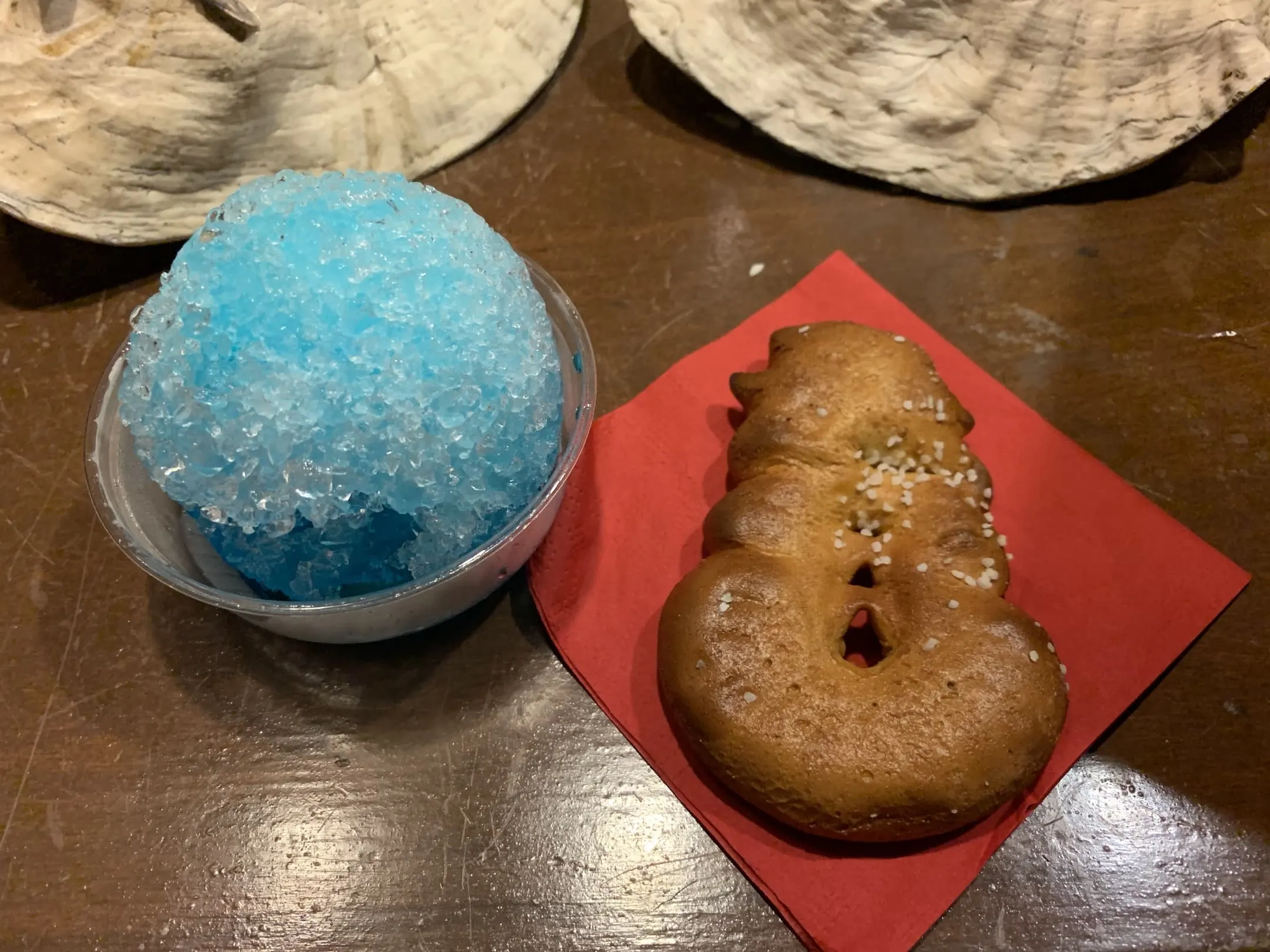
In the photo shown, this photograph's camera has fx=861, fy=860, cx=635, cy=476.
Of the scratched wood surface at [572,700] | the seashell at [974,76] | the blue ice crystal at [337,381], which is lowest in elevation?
the scratched wood surface at [572,700]

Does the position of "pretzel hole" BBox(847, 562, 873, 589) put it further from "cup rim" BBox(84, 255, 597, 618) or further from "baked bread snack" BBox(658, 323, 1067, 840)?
"cup rim" BBox(84, 255, 597, 618)

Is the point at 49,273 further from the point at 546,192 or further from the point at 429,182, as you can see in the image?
the point at 546,192

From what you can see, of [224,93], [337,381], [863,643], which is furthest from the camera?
[224,93]

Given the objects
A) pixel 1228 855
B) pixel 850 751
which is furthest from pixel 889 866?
pixel 1228 855

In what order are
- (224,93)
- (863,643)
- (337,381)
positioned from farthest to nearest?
(224,93) → (863,643) → (337,381)

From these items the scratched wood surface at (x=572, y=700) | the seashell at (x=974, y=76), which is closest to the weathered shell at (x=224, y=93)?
the scratched wood surface at (x=572, y=700)

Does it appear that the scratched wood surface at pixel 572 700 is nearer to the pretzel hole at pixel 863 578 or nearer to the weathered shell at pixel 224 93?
the weathered shell at pixel 224 93

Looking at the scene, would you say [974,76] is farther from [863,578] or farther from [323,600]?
[323,600]

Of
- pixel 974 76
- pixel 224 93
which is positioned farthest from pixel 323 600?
pixel 974 76
